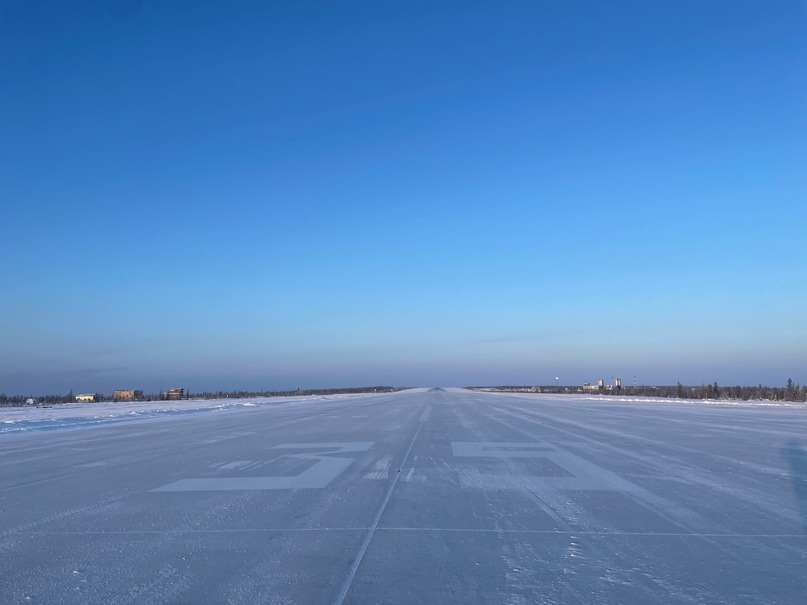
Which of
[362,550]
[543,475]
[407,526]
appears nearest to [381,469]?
[543,475]

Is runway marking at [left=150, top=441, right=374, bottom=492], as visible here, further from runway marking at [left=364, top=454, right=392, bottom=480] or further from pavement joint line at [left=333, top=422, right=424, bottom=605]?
pavement joint line at [left=333, top=422, right=424, bottom=605]

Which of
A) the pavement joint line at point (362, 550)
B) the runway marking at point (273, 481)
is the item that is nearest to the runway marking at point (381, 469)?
the pavement joint line at point (362, 550)

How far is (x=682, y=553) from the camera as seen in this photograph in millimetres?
5395

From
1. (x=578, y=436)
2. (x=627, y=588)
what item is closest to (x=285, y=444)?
(x=578, y=436)

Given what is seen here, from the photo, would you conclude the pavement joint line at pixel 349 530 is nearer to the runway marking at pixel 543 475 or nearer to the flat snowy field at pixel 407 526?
the flat snowy field at pixel 407 526

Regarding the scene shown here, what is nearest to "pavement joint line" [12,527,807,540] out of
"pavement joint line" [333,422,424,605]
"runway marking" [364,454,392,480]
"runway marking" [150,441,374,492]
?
"pavement joint line" [333,422,424,605]

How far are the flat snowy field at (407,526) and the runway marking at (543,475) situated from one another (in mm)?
69

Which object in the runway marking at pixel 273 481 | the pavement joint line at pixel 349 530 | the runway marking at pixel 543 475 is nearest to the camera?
the pavement joint line at pixel 349 530

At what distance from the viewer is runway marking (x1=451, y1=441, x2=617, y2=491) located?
8734 mm

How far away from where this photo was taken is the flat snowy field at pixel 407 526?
15.0 ft

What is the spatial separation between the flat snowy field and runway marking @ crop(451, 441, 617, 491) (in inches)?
2.7

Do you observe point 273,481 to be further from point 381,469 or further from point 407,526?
point 407,526

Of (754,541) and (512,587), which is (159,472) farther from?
(754,541)

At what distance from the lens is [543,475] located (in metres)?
9.66
